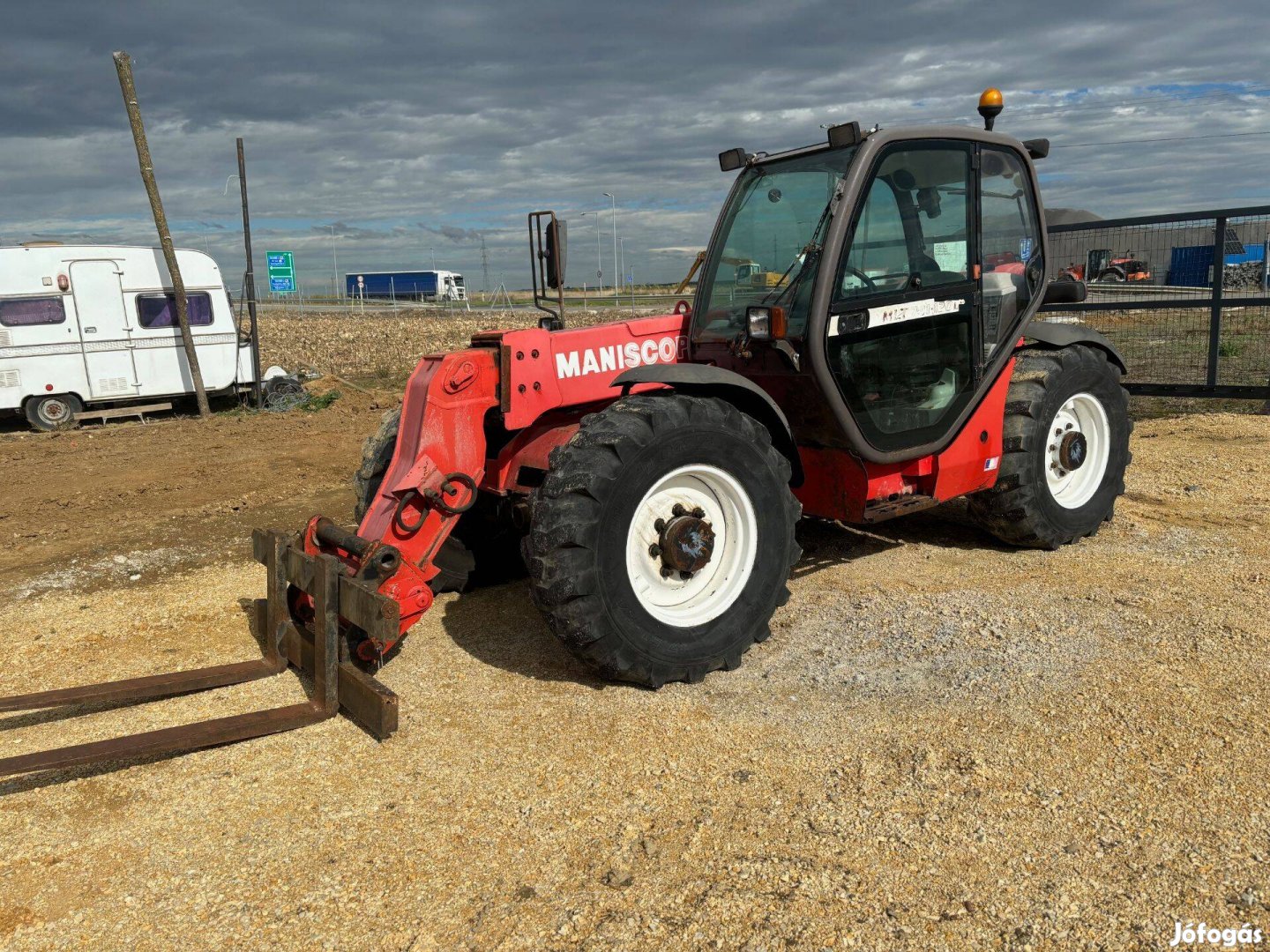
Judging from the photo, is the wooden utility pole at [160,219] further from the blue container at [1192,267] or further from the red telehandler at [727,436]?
the blue container at [1192,267]

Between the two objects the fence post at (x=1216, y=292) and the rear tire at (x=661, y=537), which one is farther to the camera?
the fence post at (x=1216, y=292)

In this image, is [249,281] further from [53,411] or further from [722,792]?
[722,792]

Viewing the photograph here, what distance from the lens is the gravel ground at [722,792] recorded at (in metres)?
2.76

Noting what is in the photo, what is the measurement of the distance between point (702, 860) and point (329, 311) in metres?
50.1

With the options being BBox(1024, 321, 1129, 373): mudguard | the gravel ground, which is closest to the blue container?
BBox(1024, 321, 1129, 373): mudguard

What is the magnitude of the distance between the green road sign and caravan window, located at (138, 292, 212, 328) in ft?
27.0

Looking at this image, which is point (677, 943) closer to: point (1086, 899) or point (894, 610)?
point (1086, 899)

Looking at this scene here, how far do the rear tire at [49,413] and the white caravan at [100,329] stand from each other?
1 centimetres

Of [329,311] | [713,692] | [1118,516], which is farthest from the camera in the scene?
[329,311]

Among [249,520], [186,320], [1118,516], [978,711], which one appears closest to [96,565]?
[249,520]

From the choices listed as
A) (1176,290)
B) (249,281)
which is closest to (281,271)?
(249,281)

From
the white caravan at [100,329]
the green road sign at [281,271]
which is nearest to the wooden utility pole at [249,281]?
the white caravan at [100,329]

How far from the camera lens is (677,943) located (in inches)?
104

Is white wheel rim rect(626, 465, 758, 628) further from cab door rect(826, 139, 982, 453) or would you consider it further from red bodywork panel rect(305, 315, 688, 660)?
cab door rect(826, 139, 982, 453)
